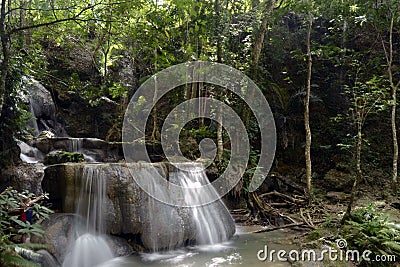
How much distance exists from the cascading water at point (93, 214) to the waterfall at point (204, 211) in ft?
6.58

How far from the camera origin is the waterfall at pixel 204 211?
21.4ft

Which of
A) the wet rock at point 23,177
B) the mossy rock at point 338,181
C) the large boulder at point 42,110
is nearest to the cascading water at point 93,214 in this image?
the wet rock at point 23,177

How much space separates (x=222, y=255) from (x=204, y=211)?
1.57 m

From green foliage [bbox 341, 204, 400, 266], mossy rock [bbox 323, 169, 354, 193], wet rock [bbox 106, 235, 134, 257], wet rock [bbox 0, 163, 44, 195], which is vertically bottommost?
wet rock [bbox 106, 235, 134, 257]

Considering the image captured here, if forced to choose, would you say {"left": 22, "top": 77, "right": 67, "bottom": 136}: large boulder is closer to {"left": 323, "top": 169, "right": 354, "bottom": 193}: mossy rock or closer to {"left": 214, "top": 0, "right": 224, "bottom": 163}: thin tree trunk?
{"left": 214, "top": 0, "right": 224, "bottom": 163}: thin tree trunk

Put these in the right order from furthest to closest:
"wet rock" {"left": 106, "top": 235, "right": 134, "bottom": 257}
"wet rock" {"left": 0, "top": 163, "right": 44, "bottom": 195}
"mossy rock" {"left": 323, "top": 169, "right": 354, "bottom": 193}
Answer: "mossy rock" {"left": 323, "top": 169, "right": 354, "bottom": 193} < "wet rock" {"left": 0, "top": 163, "right": 44, "bottom": 195} < "wet rock" {"left": 106, "top": 235, "right": 134, "bottom": 257}

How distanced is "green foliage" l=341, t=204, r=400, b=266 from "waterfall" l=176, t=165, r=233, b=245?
8.85ft

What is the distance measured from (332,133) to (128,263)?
10.4 m

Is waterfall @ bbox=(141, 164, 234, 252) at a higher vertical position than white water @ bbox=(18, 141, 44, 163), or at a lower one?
lower

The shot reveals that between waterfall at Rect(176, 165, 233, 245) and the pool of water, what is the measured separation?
27 centimetres

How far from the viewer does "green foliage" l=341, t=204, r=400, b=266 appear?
14.5 ft

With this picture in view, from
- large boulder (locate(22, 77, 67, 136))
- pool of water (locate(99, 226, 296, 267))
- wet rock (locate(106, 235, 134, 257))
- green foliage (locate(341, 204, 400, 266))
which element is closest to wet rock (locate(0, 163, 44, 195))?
wet rock (locate(106, 235, 134, 257))

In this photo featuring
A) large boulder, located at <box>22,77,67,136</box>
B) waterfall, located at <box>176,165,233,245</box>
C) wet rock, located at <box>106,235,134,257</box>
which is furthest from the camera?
large boulder, located at <box>22,77,67,136</box>

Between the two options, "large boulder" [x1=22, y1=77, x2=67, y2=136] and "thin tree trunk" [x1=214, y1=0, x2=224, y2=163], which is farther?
"large boulder" [x1=22, y1=77, x2=67, y2=136]
